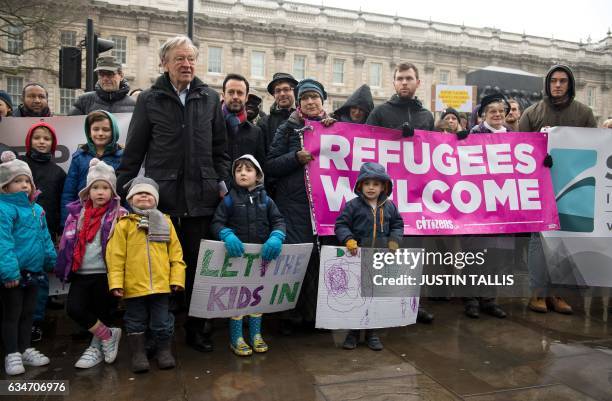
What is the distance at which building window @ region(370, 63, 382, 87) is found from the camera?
4303 cm

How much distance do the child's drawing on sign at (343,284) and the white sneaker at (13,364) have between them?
82.4 inches

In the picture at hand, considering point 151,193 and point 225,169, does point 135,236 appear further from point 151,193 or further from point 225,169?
point 225,169

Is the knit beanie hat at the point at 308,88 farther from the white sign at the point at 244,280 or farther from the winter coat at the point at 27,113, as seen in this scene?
the winter coat at the point at 27,113

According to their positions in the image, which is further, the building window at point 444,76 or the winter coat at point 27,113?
the building window at point 444,76

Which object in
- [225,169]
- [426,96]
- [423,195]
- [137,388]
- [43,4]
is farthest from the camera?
[426,96]

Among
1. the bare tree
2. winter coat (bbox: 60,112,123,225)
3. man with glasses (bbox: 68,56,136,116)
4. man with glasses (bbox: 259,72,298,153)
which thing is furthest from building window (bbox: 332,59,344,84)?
winter coat (bbox: 60,112,123,225)

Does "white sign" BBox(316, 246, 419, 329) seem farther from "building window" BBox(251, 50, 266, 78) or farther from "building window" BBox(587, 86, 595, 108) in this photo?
"building window" BBox(587, 86, 595, 108)

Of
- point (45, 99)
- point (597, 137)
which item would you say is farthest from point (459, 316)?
point (45, 99)

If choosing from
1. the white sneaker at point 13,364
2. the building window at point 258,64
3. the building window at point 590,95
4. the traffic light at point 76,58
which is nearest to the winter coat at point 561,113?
the white sneaker at point 13,364

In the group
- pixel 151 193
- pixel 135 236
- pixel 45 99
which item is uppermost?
pixel 45 99

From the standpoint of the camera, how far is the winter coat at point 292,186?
12.8ft

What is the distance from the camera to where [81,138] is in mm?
4594

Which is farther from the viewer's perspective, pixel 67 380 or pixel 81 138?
pixel 81 138

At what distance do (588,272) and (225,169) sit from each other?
11.6ft
